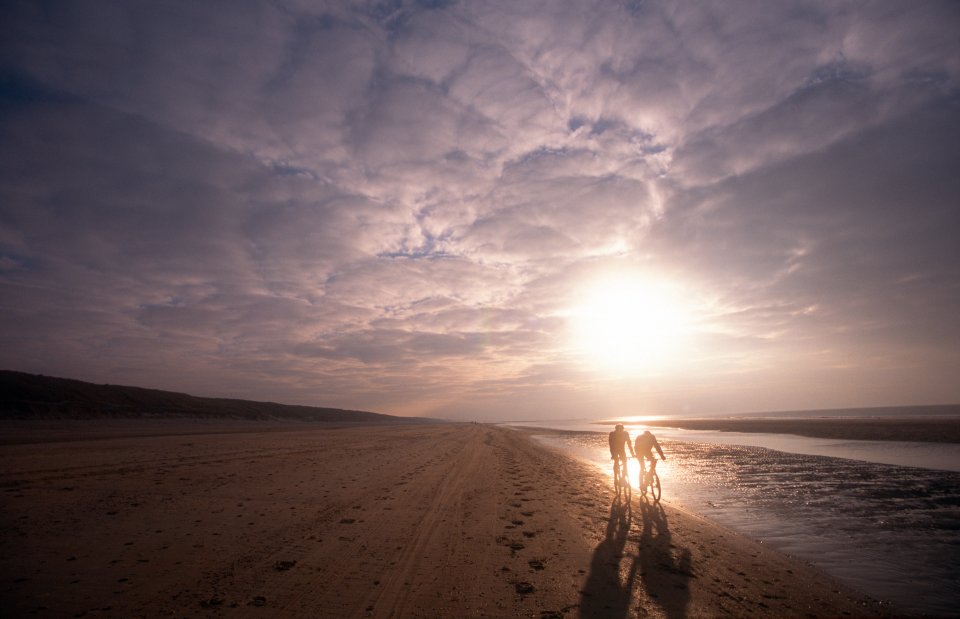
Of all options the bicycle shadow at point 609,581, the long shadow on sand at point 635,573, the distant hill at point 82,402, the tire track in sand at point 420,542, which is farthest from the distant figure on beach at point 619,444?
the distant hill at point 82,402

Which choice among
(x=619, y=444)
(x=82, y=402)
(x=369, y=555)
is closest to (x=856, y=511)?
(x=619, y=444)

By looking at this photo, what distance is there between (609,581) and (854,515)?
10.4m

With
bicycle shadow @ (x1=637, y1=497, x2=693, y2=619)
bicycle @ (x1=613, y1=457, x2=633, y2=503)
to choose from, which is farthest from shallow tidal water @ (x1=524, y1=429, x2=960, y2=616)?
bicycle shadow @ (x1=637, y1=497, x2=693, y2=619)

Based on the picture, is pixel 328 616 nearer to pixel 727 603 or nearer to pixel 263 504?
pixel 727 603

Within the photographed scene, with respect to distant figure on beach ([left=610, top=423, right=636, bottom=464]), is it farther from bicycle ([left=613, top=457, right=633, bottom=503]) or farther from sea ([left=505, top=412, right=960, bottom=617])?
sea ([left=505, top=412, right=960, bottom=617])

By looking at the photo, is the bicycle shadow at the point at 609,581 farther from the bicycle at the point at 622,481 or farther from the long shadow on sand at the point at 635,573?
the bicycle at the point at 622,481

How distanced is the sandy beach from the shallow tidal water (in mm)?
899

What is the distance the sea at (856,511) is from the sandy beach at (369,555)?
3.06 ft

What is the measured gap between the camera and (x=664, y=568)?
8336mm

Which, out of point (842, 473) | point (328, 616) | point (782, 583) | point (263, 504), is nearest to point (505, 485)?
point (263, 504)

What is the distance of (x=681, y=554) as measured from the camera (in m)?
9.20

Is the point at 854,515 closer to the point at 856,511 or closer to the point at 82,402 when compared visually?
the point at 856,511

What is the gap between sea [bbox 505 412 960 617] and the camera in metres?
7.98

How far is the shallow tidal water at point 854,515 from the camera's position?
794cm
